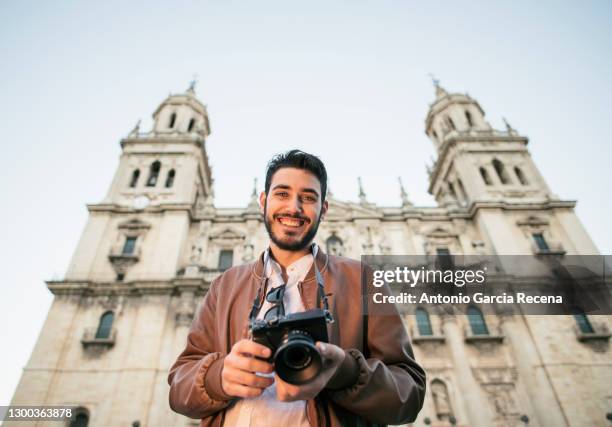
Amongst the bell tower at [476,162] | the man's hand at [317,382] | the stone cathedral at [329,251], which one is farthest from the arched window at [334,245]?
the man's hand at [317,382]

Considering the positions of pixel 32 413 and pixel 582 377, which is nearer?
pixel 32 413

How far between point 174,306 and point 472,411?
1344cm

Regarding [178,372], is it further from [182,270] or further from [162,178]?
[162,178]

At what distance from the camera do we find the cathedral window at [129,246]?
18.1 meters

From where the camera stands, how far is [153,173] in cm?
2236

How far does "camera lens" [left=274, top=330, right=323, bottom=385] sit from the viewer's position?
1307 mm

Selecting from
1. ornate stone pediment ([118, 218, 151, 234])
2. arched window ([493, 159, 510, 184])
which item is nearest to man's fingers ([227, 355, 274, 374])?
ornate stone pediment ([118, 218, 151, 234])

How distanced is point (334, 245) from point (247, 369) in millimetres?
17959

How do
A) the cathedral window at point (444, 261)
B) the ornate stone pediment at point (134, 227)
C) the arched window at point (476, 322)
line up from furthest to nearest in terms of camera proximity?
1. the ornate stone pediment at point (134, 227)
2. the cathedral window at point (444, 261)
3. the arched window at point (476, 322)

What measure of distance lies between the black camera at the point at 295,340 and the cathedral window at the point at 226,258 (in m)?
17.7

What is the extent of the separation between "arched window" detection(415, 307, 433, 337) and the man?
15.3 m

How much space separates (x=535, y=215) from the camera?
19.7 metres

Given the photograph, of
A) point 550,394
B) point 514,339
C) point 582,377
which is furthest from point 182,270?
point 582,377

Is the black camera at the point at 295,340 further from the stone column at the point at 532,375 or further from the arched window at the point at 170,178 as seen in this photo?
the arched window at the point at 170,178
